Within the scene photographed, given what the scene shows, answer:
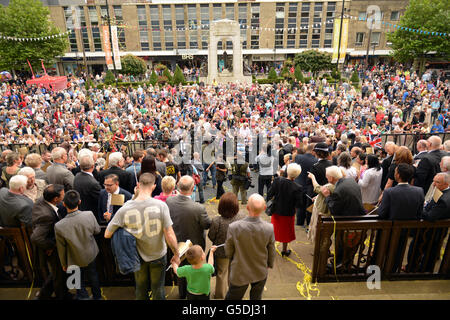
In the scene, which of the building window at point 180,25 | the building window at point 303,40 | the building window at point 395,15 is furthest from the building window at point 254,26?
the building window at point 395,15

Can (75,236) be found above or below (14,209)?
below

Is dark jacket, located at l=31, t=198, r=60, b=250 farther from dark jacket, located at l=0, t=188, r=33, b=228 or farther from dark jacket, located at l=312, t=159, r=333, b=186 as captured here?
dark jacket, located at l=312, t=159, r=333, b=186

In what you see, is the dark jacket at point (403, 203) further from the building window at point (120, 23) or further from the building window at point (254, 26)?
the building window at point (120, 23)

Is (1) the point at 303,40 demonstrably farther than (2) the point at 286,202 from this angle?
Yes

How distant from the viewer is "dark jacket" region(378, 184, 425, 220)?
391 centimetres

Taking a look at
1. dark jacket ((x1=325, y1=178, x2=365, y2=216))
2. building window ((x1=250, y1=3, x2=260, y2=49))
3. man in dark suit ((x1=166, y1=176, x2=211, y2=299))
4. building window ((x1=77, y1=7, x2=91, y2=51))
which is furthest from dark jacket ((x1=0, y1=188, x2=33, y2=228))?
building window ((x1=77, y1=7, x2=91, y2=51))

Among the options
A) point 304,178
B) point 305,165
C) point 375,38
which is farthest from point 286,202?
point 375,38

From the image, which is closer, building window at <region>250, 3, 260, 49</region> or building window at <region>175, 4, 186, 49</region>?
building window at <region>175, 4, 186, 49</region>

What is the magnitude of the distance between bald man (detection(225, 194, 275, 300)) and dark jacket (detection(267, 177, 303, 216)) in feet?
5.26

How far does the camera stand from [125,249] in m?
3.38

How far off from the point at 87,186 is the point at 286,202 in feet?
10.8

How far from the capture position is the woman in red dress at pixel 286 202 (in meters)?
4.89

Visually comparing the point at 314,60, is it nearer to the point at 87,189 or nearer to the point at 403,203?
the point at 403,203

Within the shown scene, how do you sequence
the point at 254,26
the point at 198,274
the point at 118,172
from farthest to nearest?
1. the point at 254,26
2. the point at 118,172
3. the point at 198,274
